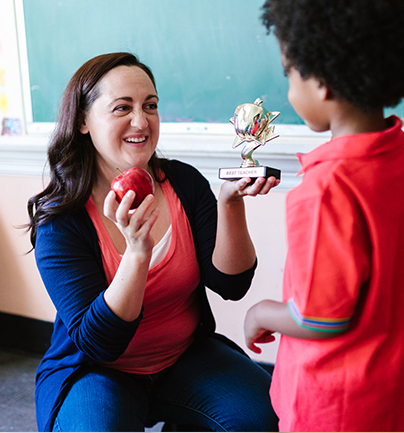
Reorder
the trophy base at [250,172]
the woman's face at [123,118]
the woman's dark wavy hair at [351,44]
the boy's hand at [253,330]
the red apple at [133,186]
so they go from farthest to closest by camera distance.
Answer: the woman's face at [123,118], the red apple at [133,186], the trophy base at [250,172], the boy's hand at [253,330], the woman's dark wavy hair at [351,44]

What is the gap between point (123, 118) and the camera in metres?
1.09

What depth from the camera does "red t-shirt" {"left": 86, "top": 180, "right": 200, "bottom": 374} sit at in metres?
1.10

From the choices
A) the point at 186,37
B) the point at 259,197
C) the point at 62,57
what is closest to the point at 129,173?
the point at 259,197

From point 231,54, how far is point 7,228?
1300 millimetres

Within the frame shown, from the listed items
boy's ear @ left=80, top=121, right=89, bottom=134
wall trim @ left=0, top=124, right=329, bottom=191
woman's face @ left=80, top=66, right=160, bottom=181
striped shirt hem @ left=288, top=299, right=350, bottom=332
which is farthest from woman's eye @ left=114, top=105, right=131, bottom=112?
striped shirt hem @ left=288, top=299, right=350, bottom=332

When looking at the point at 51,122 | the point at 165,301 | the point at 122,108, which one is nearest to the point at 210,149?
the point at 122,108

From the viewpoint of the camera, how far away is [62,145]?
1.16 m

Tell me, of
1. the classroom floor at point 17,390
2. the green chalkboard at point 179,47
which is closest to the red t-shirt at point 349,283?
the green chalkboard at point 179,47

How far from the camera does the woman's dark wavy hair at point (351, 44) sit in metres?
0.52

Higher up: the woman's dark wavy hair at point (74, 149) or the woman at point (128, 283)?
the woman's dark wavy hair at point (74, 149)

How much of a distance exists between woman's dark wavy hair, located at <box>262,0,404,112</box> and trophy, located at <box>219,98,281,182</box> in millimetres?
270

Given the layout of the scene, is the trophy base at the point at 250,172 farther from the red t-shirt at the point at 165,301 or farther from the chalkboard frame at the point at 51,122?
the chalkboard frame at the point at 51,122

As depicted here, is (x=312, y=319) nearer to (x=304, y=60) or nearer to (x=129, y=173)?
(x=304, y=60)

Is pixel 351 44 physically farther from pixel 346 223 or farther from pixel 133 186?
pixel 133 186
